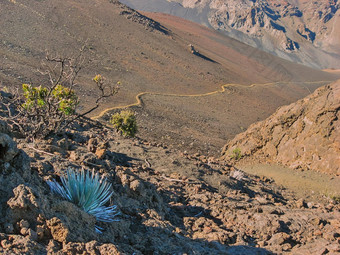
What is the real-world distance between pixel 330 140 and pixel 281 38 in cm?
10649

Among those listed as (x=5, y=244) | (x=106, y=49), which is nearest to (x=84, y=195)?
(x=5, y=244)

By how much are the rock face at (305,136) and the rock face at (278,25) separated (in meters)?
88.7

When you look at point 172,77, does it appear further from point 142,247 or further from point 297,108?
point 142,247

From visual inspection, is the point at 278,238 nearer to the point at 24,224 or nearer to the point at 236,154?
the point at 24,224

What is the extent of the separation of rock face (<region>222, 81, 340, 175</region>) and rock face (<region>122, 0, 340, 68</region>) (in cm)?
8870

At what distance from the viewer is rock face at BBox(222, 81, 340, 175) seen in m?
8.82

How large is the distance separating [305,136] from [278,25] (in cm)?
12474

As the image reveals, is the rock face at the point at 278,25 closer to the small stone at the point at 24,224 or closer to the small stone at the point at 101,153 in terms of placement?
the small stone at the point at 101,153

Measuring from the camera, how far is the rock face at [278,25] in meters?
99.5

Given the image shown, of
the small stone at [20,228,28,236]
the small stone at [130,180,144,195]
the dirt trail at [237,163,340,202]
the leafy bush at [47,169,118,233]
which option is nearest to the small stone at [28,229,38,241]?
the small stone at [20,228,28,236]

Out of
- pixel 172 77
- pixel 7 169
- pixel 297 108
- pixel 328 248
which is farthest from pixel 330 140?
pixel 172 77

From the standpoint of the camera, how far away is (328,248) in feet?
9.84

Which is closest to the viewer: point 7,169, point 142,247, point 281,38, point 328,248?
point 7,169

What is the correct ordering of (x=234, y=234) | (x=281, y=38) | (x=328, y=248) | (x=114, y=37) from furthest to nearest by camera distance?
(x=281, y=38), (x=114, y=37), (x=234, y=234), (x=328, y=248)
